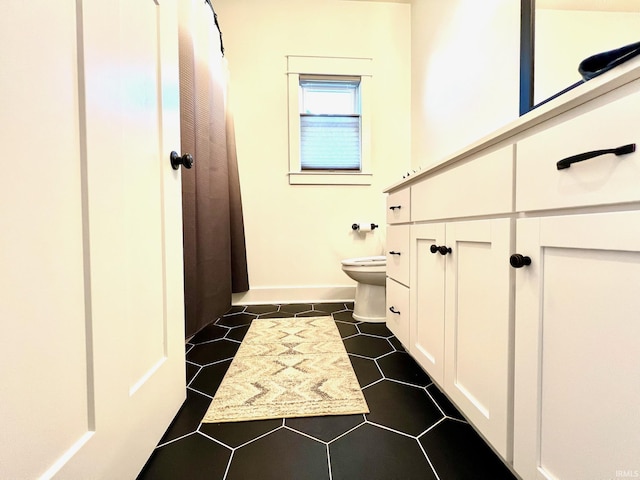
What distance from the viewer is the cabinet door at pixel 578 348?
39 cm

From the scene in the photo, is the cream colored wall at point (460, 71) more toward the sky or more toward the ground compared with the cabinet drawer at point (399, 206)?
more toward the sky

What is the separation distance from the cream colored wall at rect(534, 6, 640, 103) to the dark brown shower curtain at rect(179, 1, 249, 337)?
4.86 feet

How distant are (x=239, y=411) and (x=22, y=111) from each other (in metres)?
0.95

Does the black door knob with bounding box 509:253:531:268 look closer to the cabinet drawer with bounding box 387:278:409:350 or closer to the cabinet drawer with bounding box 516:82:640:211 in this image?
the cabinet drawer with bounding box 516:82:640:211

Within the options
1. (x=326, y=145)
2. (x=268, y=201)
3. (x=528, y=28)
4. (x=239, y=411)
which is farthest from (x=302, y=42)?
(x=239, y=411)

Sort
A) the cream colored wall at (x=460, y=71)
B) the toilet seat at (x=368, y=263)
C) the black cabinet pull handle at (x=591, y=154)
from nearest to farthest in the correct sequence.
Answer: the black cabinet pull handle at (x=591, y=154) → the cream colored wall at (x=460, y=71) → the toilet seat at (x=368, y=263)

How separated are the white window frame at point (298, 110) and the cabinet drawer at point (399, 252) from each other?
1.04 meters

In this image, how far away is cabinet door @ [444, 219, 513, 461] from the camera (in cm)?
60

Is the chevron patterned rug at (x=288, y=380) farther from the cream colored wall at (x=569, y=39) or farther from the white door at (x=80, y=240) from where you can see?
the cream colored wall at (x=569, y=39)

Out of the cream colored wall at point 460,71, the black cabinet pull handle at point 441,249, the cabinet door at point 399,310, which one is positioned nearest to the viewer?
the black cabinet pull handle at point 441,249

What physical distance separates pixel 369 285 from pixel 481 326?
1.10 m

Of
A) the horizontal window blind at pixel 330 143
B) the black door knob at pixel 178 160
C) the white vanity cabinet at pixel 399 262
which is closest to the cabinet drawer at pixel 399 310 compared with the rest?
the white vanity cabinet at pixel 399 262

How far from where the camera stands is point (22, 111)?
399mm

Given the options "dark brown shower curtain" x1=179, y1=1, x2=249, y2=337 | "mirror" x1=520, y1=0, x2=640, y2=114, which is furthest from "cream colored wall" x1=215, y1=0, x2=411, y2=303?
"mirror" x1=520, y1=0, x2=640, y2=114
